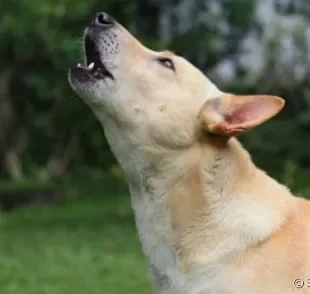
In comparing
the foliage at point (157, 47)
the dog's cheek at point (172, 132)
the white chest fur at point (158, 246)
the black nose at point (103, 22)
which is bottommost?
the foliage at point (157, 47)

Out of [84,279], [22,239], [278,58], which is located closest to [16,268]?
[84,279]

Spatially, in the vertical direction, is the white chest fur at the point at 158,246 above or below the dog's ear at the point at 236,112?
below

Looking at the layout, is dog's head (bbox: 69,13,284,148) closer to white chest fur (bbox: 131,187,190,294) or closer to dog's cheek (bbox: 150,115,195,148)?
dog's cheek (bbox: 150,115,195,148)

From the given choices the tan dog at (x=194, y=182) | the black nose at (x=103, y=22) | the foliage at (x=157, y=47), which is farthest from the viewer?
the foliage at (x=157, y=47)

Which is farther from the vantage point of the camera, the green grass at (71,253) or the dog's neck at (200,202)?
the green grass at (71,253)

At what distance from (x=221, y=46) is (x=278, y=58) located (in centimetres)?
271

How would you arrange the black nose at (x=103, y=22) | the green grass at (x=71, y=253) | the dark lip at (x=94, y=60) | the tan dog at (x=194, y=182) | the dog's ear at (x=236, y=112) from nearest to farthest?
the tan dog at (x=194, y=182) → the dog's ear at (x=236, y=112) → the dark lip at (x=94, y=60) → the black nose at (x=103, y=22) → the green grass at (x=71, y=253)

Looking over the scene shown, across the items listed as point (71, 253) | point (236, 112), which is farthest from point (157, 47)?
point (236, 112)

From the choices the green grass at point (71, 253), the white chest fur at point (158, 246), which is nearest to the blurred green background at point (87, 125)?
the green grass at point (71, 253)

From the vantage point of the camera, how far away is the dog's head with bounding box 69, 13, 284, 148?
4.66 m

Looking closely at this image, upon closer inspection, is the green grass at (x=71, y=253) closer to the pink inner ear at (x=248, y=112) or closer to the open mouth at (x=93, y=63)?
the open mouth at (x=93, y=63)

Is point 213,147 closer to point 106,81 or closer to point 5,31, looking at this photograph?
point 106,81

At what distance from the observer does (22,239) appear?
13.1 metres

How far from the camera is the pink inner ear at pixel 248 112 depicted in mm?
4594
